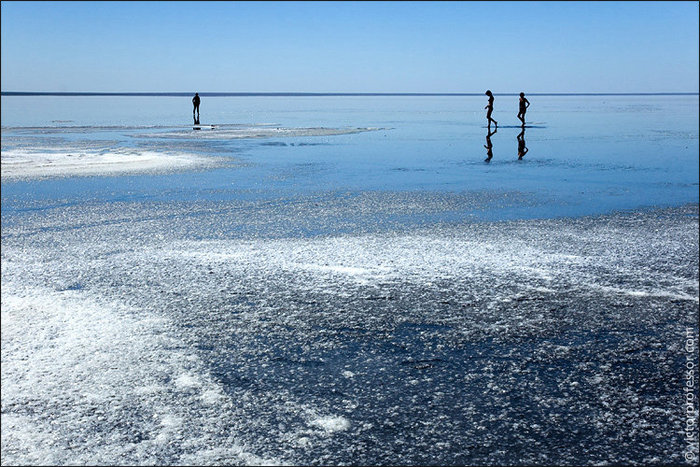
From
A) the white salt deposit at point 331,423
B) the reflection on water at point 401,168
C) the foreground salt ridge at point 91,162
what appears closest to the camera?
the white salt deposit at point 331,423

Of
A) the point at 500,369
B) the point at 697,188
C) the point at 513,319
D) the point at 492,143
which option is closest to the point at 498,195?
the point at 697,188

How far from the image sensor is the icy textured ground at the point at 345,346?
3262 mm

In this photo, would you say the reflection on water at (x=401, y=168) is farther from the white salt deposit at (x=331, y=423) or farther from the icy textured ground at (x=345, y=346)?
the white salt deposit at (x=331, y=423)

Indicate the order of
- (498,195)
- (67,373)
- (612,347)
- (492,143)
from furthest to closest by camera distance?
1. (492,143)
2. (498,195)
3. (612,347)
4. (67,373)

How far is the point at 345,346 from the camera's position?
448 centimetres

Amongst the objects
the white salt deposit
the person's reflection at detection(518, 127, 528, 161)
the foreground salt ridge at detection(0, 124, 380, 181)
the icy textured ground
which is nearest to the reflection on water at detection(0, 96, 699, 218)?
the person's reflection at detection(518, 127, 528, 161)

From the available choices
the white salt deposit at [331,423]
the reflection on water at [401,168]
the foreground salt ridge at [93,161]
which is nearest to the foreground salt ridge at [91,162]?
the foreground salt ridge at [93,161]

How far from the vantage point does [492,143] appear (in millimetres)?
21781

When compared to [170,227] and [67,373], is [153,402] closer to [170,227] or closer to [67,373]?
[67,373]

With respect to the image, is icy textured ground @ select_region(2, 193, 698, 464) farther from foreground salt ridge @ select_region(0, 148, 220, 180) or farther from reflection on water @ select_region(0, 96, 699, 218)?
foreground salt ridge @ select_region(0, 148, 220, 180)

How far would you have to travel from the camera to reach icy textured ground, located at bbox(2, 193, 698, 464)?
3.26 m

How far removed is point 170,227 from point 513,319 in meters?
4.99

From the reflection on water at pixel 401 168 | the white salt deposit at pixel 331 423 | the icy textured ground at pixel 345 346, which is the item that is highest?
the reflection on water at pixel 401 168

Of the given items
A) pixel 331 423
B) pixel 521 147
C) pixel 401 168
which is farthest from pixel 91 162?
pixel 331 423
